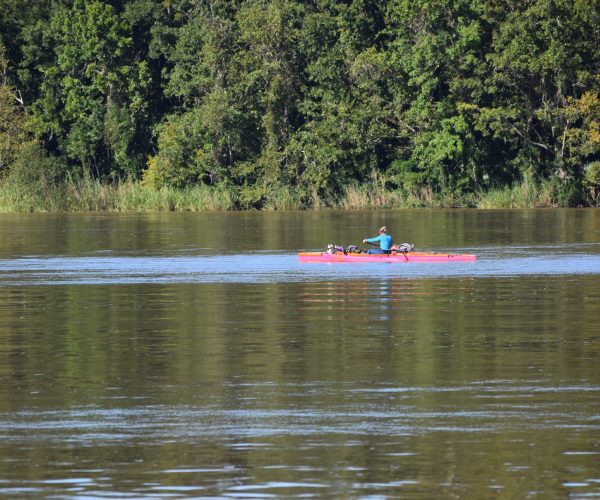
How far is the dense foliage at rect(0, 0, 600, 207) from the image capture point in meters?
85.7

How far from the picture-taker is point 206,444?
47.5 ft

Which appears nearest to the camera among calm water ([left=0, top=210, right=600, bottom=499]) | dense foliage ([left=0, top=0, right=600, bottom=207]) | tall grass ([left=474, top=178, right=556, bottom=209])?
calm water ([left=0, top=210, right=600, bottom=499])

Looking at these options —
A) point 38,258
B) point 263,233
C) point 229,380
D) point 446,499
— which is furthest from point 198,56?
point 446,499

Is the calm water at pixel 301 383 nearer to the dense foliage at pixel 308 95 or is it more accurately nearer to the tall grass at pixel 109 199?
the dense foliage at pixel 308 95

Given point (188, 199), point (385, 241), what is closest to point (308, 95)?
point (188, 199)

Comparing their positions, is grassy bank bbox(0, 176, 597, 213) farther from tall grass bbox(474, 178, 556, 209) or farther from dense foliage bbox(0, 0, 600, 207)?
dense foliage bbox(0, 0, 600, 207)

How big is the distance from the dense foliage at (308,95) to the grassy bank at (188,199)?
0.60 metres

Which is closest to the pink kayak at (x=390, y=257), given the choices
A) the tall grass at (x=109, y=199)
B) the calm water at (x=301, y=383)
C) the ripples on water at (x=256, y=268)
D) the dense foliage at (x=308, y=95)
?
the ripples on water at (x=256, y=268)

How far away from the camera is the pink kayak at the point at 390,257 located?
136ft

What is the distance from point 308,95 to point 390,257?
50925 mm

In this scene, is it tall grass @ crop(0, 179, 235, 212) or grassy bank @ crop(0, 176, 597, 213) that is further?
tall grass @ crop(0, 179, 235, 212)

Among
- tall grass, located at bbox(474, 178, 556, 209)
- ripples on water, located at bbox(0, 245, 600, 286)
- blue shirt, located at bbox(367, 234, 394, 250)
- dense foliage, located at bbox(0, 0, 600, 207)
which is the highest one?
dense foliage, located at bbox(0, 0, 600, 207)

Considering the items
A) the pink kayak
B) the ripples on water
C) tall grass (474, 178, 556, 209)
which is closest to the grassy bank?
tall grass (474, 178, 556, 209)

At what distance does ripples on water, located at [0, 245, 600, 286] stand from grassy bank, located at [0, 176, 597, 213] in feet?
134
